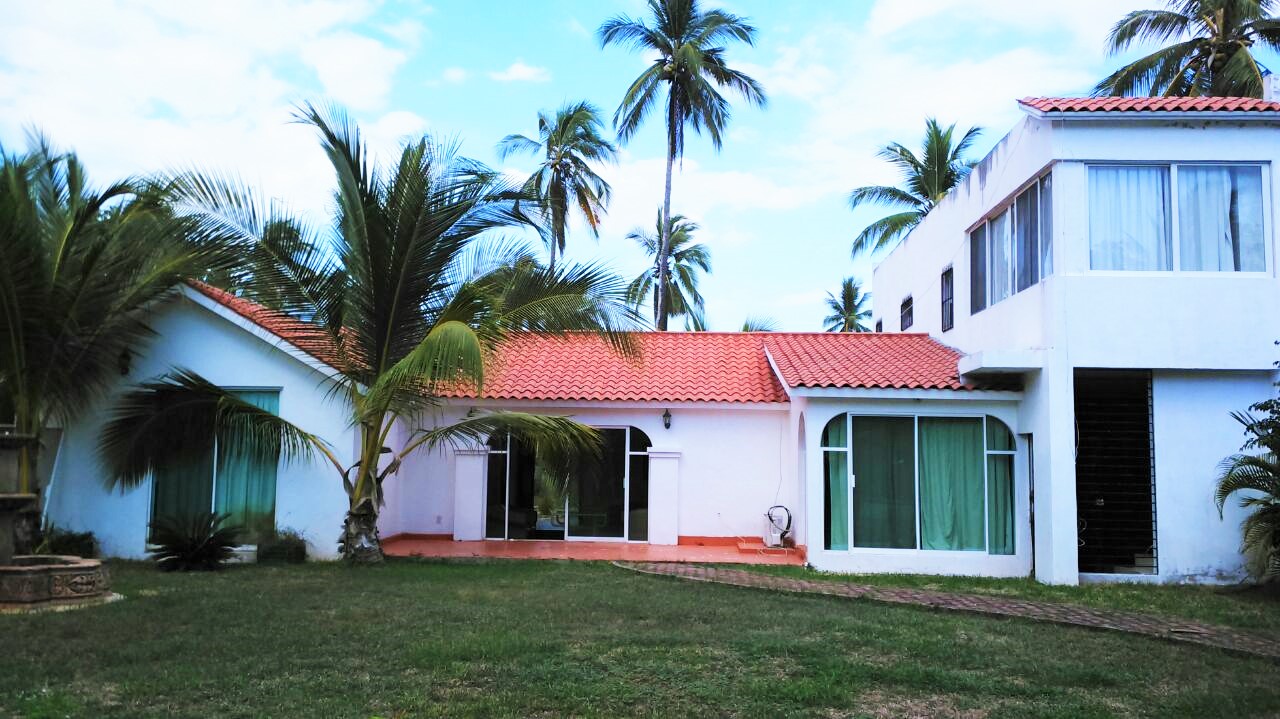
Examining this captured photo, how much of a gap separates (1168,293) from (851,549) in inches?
216

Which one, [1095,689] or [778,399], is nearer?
[1095,689]

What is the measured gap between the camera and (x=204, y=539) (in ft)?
40.9

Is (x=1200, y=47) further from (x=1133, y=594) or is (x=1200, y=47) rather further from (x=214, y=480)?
(x=214, y=480)

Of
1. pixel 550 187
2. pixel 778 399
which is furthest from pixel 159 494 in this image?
pixel 550 187

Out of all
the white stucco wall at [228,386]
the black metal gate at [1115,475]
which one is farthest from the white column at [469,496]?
→ the black metal gate at [1115,475]

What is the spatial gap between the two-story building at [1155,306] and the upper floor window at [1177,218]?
17mm

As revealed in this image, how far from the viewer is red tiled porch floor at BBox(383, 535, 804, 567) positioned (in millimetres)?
14375

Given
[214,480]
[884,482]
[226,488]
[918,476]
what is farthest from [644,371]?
[214,480]

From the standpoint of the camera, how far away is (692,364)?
18.1 meters

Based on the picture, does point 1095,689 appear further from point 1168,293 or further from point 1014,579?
point 1168,293

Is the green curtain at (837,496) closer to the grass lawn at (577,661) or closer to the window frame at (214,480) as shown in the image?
the grass lawn at (577,661)

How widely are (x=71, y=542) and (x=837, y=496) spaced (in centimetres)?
1123

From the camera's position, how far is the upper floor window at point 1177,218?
12.5 meters

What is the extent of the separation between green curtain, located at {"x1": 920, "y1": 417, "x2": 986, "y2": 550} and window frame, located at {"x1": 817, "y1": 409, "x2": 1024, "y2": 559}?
0.16 ft
